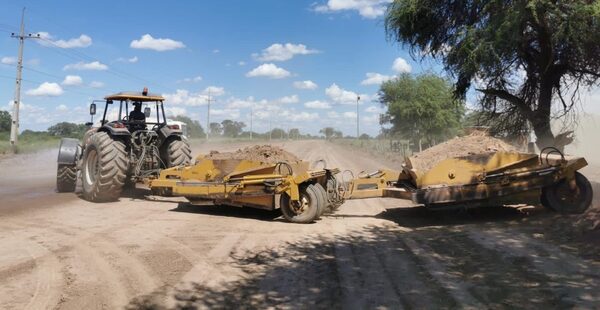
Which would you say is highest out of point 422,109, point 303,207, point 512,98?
point 422,109

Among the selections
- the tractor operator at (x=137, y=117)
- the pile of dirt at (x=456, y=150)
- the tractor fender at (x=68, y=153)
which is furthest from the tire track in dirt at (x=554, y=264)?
the tractor fender at (x=68, y=153)

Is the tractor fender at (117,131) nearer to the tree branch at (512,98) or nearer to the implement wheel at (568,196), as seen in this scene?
the implement wheel at (568,196)

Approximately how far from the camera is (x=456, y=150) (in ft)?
29.2

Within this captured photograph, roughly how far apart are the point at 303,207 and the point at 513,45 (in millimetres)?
5374

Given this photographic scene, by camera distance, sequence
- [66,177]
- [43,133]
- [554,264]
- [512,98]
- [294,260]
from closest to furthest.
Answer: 1. [554,264]
2. [294,260]
3. [512,98]
4. [66,177]
5. [43,133]

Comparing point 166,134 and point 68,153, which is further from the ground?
point 166,134

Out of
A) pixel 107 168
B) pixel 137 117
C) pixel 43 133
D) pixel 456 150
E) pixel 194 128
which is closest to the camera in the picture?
pixel 456 150

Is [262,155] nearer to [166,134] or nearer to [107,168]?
[166,134]

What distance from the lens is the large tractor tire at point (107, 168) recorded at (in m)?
9.87

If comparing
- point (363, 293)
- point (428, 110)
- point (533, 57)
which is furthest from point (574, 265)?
point (428, 110)

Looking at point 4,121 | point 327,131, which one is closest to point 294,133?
point 327,131

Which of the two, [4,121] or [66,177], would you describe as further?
[4,121]

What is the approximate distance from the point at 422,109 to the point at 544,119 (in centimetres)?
1952

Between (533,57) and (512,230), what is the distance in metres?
5.41
